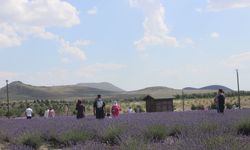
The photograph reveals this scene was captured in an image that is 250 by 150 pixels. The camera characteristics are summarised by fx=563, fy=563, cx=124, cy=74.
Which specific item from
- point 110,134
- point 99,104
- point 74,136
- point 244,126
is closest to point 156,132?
point 110,134

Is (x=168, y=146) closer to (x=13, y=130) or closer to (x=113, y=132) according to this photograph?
(x=113, y=132)

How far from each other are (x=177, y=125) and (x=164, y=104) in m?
29.3

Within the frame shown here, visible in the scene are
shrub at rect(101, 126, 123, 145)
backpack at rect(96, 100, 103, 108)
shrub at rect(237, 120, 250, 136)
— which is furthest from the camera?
backpack at rect(96, 100, 103, 108)

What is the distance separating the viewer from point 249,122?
14297 millimetres

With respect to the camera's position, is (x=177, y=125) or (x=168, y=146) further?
(x=177, y=125)

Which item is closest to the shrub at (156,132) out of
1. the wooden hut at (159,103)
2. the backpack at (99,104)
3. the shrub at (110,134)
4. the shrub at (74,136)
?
the shrub at (110,134)

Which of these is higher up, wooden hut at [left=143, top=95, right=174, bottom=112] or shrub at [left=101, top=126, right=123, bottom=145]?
wooden hut at [left=143, top=95, right=174, bottom=112]

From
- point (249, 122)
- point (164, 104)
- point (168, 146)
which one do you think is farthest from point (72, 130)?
point (164, 104)

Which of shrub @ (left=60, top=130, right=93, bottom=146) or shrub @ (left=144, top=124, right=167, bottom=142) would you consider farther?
shrub @ (left=60, top=130, right=93, bottom=146)

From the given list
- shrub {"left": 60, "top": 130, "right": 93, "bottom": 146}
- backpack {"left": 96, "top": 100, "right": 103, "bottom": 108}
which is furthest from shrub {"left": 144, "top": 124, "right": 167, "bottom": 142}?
backpack {"left": 96, "top": 100, "right": 103, "bottom": 108}

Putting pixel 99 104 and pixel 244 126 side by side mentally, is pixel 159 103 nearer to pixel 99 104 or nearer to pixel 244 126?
pixel 99 104

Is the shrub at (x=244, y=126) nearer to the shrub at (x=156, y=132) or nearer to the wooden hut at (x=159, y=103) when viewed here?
the shrub at (x=156, y=132)

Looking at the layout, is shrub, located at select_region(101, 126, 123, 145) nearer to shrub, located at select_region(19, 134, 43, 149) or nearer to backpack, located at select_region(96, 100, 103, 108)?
shrub, located at select_region(19, 134, 43, 149)

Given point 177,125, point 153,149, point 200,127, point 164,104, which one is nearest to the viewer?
point 153,149
